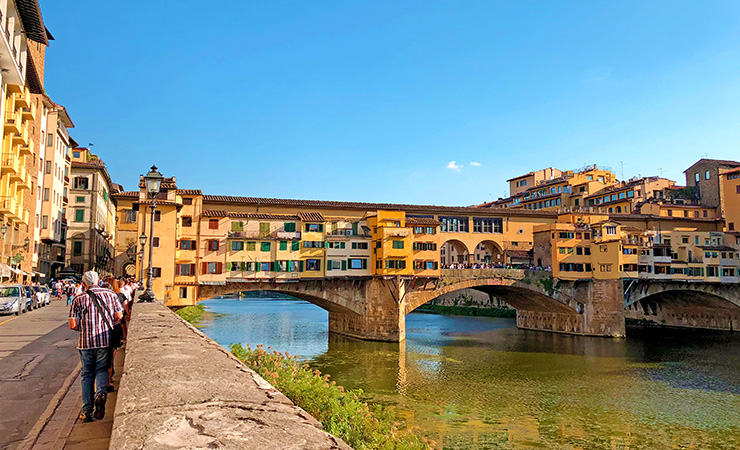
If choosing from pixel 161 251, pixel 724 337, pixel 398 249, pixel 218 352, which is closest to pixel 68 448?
pixel 218 352

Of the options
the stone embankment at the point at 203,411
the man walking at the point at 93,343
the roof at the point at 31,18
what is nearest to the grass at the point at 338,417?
the man walking at the point at 93,343

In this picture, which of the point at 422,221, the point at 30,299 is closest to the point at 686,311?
the point at 422,221

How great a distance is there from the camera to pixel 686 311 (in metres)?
62.7

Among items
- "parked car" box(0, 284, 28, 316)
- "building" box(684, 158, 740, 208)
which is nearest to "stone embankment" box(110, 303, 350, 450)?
"parked car" box(0, 284, 28, 316)

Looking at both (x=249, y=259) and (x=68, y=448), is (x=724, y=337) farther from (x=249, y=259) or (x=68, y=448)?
(x=68, y=448)

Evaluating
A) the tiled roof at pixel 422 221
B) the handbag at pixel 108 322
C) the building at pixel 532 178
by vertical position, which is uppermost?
the building at pixel 532 178

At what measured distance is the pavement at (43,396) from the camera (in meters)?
5.93

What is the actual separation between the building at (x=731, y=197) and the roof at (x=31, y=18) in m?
71.6

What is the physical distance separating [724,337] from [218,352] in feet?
206

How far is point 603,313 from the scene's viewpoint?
52.2 m

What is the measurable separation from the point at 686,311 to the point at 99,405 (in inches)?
2787

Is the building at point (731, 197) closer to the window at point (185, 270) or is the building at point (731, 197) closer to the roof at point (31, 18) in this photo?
the window at point (185, 270)

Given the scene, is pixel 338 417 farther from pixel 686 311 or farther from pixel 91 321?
pixel 686 311

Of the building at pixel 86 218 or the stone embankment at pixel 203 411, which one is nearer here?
the stone embankment at pixel 203 411
